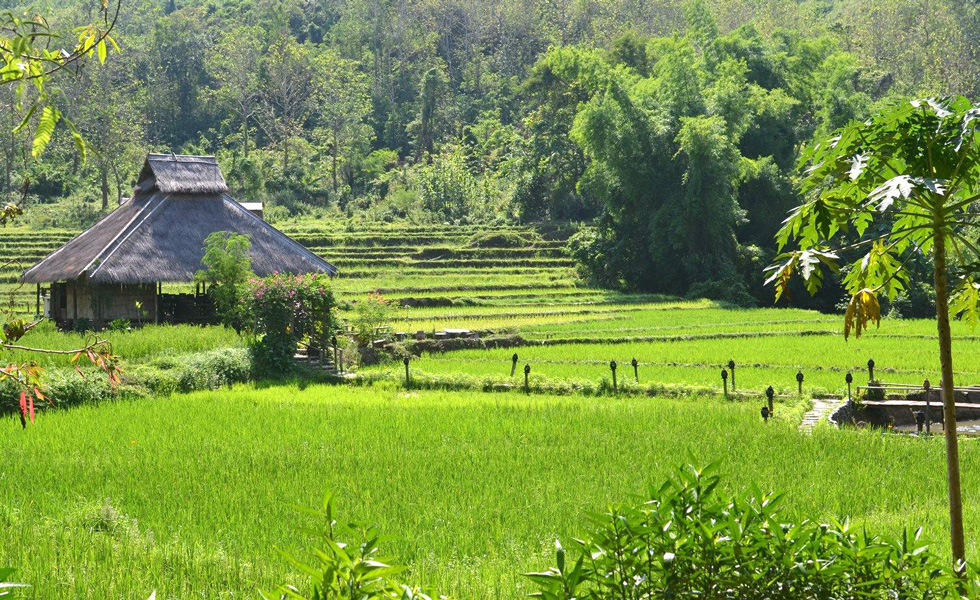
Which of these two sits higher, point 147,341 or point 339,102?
point 339,102

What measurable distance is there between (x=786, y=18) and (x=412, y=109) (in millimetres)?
25674

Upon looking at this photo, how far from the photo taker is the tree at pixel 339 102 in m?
51.4

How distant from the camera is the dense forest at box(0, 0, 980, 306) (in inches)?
1364

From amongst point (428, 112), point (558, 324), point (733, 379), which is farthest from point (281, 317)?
point (428, 112)

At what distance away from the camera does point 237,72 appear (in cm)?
5847

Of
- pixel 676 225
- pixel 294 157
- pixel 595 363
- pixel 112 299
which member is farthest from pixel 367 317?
pixel 294 157

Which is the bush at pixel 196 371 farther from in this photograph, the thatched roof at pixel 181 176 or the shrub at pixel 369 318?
the thatched roof at pixel 181 176

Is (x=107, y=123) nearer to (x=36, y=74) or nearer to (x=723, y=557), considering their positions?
(x=36, y=74)

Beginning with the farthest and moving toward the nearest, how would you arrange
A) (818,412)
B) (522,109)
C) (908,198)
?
(522,109) → (818,412) → (908,198)

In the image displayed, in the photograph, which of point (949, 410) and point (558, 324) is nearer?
point (949, 410)

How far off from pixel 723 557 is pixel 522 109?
5808 cm

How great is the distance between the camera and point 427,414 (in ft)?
41.9

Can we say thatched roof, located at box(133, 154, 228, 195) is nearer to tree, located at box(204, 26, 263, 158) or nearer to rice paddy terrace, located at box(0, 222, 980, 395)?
rice paddy terrace, located at box(0, 222, 980, 395)

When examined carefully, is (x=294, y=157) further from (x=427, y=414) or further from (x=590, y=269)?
(x=427, y=414)
